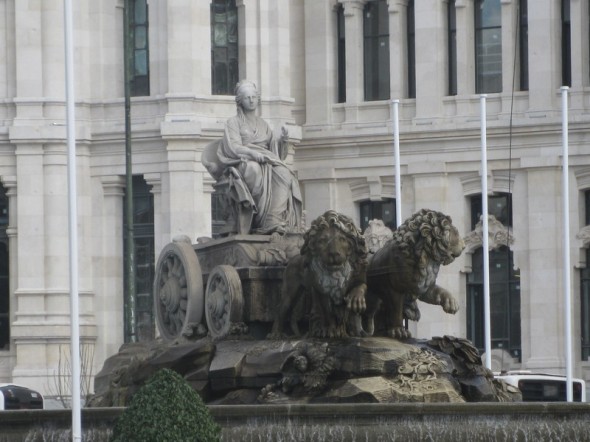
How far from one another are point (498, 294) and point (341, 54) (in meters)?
7.91

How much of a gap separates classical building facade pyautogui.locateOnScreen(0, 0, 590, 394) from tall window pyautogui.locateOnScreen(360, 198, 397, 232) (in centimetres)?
8

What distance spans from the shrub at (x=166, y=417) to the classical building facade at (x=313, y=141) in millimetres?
43554

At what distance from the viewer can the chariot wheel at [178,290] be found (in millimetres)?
43125

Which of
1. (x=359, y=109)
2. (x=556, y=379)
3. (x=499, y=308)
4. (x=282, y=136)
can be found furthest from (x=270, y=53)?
(x=282, y=136)

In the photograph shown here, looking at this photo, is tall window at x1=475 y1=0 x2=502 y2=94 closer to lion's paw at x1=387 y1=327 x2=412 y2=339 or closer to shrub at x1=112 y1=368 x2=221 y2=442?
lion's paw at x1=387 y1=327 x2=412 y2=339

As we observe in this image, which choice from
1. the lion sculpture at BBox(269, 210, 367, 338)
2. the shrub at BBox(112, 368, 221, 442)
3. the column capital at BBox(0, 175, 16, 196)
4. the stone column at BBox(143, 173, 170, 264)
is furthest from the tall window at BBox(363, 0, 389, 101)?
the shrub at BBox(112, 368, 221, 442)

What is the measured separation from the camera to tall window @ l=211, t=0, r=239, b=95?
8269 centimetres

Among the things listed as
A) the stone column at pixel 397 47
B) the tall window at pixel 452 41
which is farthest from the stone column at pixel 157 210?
the tall window at pixel 452 41

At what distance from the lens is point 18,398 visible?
71.6 metres

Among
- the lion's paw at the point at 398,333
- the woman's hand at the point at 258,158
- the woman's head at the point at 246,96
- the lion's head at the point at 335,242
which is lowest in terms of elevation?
the lion's paw at the point at 398,333

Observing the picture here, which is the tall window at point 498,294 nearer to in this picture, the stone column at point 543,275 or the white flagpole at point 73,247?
the stone column at point 543,275

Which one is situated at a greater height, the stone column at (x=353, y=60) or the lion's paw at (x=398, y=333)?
the stone column at (x=353, y=60)

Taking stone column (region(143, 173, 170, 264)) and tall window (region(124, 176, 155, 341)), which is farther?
tall window (region(124, 176, 155, 341))

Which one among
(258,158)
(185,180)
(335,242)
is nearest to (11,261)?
(185,180)
